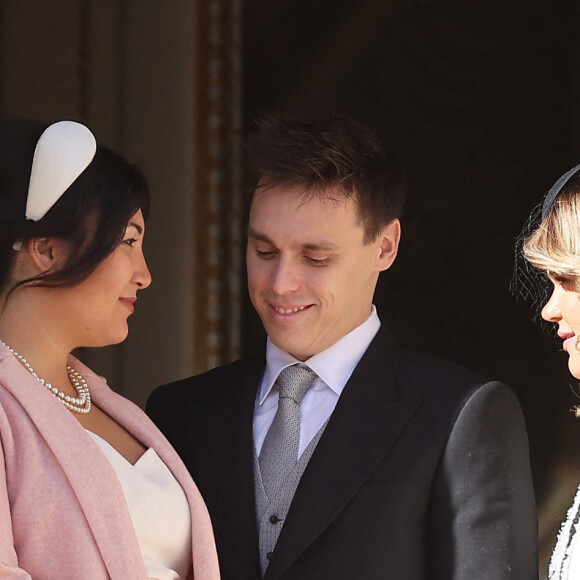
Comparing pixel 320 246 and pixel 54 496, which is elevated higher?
pixel 320 246

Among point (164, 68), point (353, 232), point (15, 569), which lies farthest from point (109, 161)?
point (164, 68)

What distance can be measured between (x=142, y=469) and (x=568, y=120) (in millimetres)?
1852

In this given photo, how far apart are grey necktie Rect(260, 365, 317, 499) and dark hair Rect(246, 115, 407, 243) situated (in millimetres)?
338

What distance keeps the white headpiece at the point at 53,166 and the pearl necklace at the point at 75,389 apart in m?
0.26

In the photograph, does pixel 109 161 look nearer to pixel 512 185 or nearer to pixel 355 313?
pixel 355 313

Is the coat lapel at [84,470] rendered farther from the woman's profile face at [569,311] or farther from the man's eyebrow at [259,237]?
the woman's profile face at [569,311]

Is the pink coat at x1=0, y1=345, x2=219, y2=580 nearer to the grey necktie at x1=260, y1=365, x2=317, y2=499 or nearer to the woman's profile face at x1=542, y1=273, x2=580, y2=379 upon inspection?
the grey necktie at x1=260, y1=365, x2=317, y2=499

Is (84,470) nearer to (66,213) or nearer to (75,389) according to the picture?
(75,389)

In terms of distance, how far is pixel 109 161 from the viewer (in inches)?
89.4

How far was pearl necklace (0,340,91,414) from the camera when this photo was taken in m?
2.16

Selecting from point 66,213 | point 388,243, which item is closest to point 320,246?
point 388,243

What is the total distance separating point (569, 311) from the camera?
2324 millimetres

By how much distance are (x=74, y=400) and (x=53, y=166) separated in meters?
0.43

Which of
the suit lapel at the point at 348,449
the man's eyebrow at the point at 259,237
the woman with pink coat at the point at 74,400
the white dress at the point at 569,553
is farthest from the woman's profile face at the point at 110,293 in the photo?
the white dress at the point at 569,553
